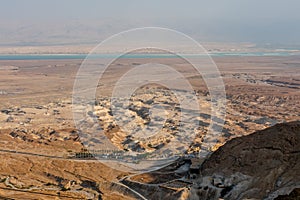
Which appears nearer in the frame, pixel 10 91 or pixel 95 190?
pixel 95 190

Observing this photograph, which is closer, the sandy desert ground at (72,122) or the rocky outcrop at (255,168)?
the rocky outcrop at (255,168)

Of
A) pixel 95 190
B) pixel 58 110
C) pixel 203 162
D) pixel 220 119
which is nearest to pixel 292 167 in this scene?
pixel 203 162

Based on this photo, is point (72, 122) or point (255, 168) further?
point (72, 122)

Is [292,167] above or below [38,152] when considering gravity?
above

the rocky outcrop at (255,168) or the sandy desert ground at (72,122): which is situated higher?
the rocky outcrop at (255,168)

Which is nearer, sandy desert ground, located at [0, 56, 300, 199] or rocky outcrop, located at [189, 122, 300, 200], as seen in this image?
rocky outcrop, located at [189, 122, 300, 200]

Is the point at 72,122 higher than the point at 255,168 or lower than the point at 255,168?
lower

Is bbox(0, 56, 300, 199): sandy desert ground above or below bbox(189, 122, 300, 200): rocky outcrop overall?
below

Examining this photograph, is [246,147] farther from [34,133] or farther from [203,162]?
[34,133]
